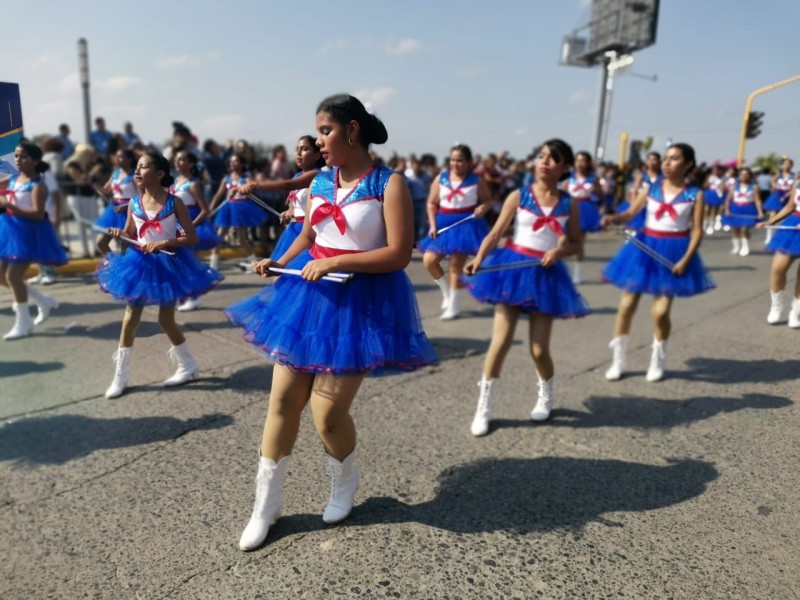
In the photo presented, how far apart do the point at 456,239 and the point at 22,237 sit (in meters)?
4.52

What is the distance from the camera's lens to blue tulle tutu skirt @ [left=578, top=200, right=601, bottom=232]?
32.4 ft

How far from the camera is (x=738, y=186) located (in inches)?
558

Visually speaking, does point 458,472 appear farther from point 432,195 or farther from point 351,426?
point 432,195

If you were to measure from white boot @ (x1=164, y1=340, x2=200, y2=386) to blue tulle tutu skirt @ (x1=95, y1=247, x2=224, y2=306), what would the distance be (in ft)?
1.36

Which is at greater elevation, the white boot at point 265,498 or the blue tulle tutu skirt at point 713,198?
the blue tulle tutu skirt at point 713,198

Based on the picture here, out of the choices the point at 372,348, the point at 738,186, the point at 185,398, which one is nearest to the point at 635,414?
the point at 372,348

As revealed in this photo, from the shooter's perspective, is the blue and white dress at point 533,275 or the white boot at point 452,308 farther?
the white boot at point 452,308

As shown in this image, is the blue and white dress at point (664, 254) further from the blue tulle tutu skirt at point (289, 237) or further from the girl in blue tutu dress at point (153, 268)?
the girl in blue tutu dress at point (153, 268)

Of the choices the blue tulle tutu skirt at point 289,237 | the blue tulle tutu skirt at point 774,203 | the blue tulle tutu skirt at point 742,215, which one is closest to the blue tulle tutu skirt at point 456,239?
the blue tulle tutu skirt at point 289,237

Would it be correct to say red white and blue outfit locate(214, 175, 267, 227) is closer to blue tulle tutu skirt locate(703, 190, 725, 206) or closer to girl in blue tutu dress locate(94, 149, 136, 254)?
girl in blue tutu dress locate(94, 149, 136, 254)

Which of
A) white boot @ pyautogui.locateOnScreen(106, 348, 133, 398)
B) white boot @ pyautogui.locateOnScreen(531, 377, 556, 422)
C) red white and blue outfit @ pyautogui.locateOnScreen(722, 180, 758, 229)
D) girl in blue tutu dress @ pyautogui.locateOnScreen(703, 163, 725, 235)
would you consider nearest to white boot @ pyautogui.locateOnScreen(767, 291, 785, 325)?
white boot @ pyautogui.locateOnScreen(531, 377, 556, 422)

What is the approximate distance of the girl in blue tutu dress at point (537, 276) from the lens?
4.09 meters

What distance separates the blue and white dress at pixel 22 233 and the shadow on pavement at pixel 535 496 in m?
4.61

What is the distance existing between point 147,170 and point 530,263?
274 centimetres
